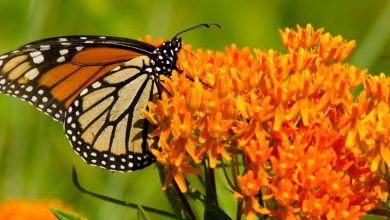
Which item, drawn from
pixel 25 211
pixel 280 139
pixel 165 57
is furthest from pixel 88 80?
pixel 280 139

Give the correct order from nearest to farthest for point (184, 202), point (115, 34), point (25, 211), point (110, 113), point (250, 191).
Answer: point (250, 191) < point (184, 202) < point (110, 113) < point (25, 211) < point (115, 34)

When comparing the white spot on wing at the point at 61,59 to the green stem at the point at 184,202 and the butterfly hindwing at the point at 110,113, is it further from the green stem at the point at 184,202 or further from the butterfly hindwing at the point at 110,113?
the green stem at the point at 184,202

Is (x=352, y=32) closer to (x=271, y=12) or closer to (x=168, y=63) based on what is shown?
(x=271, y=12)

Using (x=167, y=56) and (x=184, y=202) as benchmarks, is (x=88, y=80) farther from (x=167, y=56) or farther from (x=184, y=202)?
(x=184, y=202)

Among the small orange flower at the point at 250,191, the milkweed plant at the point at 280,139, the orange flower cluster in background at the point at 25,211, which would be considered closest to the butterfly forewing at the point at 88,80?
the milkweed plant at the point at 280,139

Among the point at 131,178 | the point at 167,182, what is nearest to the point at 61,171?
the point at 131,178

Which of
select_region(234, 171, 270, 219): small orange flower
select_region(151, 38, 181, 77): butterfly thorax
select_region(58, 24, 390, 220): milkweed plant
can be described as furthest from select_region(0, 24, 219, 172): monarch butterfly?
→ select_region(234, 171, 270, 219): small orange flower
